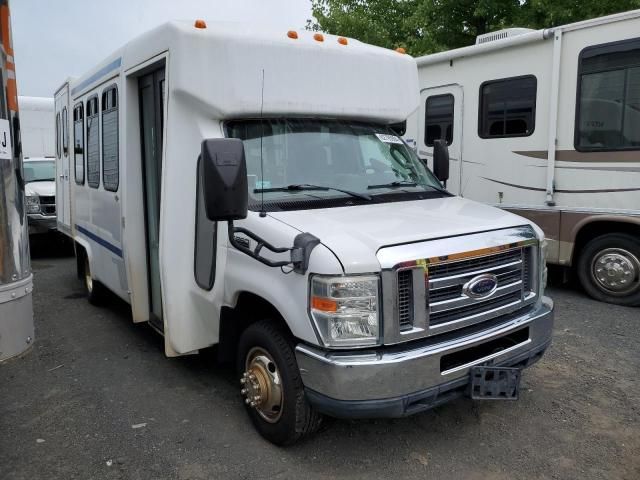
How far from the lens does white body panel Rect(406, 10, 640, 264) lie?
6.39 m

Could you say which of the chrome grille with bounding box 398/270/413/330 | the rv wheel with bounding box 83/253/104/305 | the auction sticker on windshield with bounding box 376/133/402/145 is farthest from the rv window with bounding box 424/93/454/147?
the chrome grille with bounding box 398/270/413/330

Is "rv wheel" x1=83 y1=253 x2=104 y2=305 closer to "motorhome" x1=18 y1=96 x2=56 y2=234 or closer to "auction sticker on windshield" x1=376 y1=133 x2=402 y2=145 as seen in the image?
"motorhome" x1=18 y1=96 x2=56 y2=234

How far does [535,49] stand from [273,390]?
5.67m

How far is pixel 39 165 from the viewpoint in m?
11.9

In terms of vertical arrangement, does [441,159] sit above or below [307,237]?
above

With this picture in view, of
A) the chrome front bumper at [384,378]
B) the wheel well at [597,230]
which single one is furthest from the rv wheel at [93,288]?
the wheel well at [597,230]

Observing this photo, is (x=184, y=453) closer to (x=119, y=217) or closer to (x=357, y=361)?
(x=357, y=361)

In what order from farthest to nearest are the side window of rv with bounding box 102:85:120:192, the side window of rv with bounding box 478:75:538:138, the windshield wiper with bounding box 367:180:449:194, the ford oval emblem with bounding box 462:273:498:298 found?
the side window of rv with bounding box 478:75:538:138, the side window of rv with bounding box 102:85:120:192, the windshield wiper with bounding box 367:180:449:194, the ford oval emblem with bounding box 462:273:498:298

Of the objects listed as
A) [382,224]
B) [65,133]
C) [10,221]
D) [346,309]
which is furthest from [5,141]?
[65,133]

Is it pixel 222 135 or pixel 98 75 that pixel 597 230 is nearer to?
pixel 222 135

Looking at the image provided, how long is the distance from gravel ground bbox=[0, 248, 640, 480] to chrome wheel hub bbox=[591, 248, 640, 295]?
1.35m

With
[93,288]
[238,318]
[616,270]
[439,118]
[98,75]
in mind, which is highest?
[98,75]

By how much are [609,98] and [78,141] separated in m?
6.23

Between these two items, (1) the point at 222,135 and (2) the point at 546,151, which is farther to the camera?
(2) the point at 546,151
